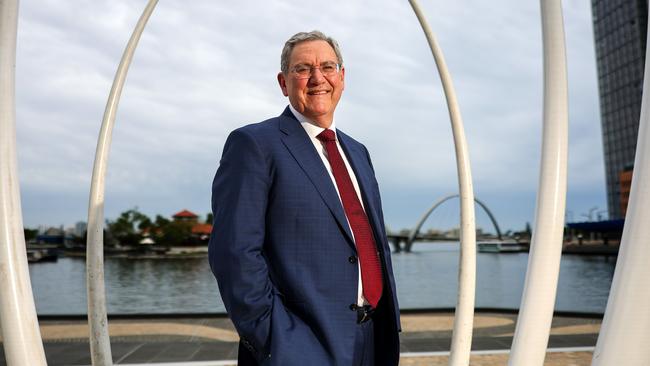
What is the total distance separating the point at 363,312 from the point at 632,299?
1.01m

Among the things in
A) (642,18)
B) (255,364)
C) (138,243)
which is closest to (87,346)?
(255,364)

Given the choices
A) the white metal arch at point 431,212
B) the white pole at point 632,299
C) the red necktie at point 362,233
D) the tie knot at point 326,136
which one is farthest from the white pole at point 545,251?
the white metal arch at point 431,212

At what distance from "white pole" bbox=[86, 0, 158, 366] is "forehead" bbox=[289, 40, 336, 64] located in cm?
381

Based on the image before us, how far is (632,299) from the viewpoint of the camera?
2123 mm

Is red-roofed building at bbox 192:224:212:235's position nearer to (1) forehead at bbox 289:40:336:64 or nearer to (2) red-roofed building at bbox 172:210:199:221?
(2) red-roofed building at bbox 172:210:199:221

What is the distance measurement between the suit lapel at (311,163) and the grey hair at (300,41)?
24 cm

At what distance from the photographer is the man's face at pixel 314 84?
2.44 metres

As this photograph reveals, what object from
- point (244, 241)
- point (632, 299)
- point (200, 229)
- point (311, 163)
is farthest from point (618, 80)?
point (244, 241)

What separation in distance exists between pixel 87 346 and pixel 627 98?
101 m

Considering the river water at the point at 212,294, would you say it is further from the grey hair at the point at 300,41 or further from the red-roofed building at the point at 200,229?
the red-roofed building at the point at 200,229

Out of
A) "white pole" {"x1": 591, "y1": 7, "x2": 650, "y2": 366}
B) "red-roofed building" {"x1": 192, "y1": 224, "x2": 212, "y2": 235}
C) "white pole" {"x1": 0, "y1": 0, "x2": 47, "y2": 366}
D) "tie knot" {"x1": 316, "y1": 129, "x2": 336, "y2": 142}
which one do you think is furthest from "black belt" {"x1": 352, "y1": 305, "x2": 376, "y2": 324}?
"red-roofed building" {"x1": 192, "y1": 224, "x2": 212, "y2": 235}

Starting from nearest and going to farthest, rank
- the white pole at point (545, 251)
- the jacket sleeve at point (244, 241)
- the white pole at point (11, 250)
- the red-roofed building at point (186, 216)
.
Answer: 1. the jacket sleeve at point (244, 241)
2. the white pole at point (11, 250)
3. the white pole at point (545, 251)
4. the red-roofed building at point (186, 216)

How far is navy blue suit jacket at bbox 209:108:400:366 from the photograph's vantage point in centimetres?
212

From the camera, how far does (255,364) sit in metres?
2.29
